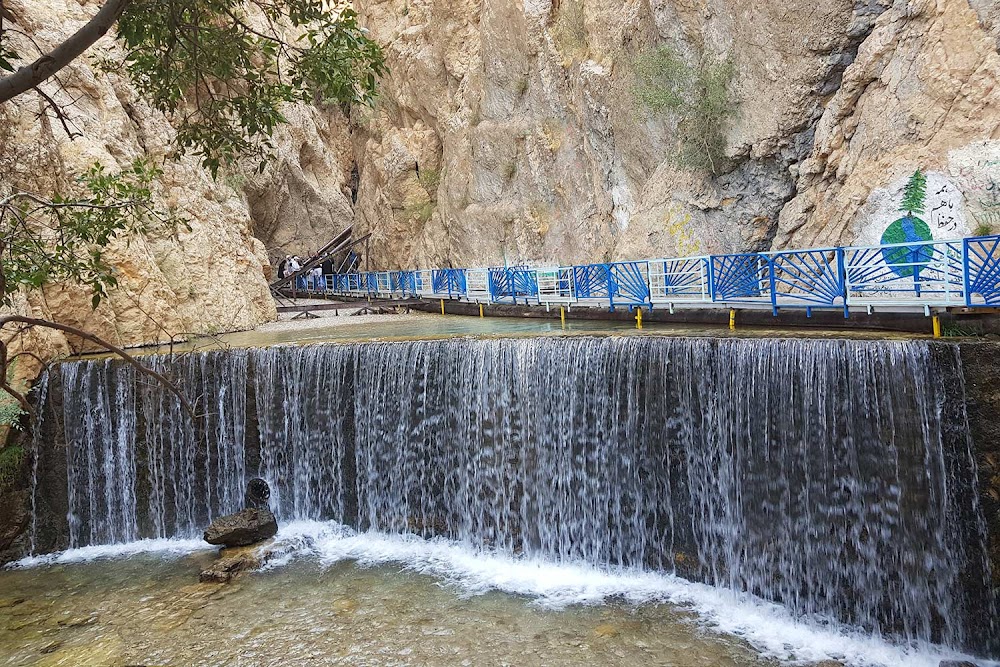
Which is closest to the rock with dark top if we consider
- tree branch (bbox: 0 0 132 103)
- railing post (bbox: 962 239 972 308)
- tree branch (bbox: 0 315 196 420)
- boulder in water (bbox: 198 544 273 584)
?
boulder in water (bbox: 198 544 273 584)

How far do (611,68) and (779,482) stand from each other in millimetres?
13975

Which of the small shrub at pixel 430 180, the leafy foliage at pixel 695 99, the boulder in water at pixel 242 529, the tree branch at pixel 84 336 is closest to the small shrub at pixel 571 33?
the leafy foliage at pixel 695 99

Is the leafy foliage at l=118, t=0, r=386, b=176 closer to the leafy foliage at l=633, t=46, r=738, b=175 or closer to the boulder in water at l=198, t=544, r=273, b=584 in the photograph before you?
the boulder in water at l=198, t=544, r=273, b=584

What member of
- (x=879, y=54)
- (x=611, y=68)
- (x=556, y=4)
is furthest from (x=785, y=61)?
(x=556, y=4)

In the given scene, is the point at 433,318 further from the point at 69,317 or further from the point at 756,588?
the point at 756,588

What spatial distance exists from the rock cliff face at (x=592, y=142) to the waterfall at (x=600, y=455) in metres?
2.94

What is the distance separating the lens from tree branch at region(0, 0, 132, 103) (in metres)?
3.37

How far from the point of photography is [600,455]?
31.2ft

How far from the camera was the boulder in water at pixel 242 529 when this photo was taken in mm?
10156

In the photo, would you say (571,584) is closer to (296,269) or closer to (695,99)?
(695,99)

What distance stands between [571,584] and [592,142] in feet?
47.1

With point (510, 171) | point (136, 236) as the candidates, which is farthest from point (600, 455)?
point (510, 171)

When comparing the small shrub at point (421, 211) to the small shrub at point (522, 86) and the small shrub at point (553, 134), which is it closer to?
the small shrub at point (522, 86)

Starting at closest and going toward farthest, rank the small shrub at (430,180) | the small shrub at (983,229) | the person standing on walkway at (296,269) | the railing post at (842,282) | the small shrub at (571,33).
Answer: the railing post at (842,282) → the small shrub at (983,229) → the small shrub at (571,33) → the small shrub at (430,180) → the person standing on walkway at (296,269)
